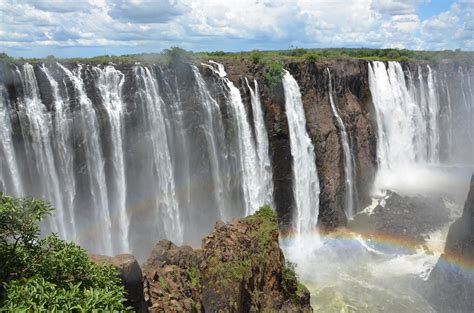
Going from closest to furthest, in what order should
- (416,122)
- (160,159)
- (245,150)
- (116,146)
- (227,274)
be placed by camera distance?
1. (227,274)
2. (116,146)
3. (160,159)
4. (245,150)
5. (416,122)

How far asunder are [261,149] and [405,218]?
42.1 feet

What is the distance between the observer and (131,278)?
1053 cm

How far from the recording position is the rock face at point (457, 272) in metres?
22.5

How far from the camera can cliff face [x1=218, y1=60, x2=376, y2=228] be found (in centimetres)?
3064

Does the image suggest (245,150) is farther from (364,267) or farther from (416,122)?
(416,122)

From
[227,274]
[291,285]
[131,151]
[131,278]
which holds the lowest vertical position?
[291,285]

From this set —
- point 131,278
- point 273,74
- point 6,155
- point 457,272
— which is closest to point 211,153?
point 273,74

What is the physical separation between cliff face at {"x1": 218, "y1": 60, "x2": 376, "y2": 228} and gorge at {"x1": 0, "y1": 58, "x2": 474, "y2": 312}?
101 mm

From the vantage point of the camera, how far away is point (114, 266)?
10.3 meters

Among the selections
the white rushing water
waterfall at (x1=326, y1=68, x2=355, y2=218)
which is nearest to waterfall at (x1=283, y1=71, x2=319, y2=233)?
the white rushing water

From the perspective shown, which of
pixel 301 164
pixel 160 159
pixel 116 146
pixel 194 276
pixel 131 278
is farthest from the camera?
pixel 301 164

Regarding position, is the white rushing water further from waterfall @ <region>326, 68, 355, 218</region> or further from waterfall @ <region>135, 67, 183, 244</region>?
waterfall @ <region>326, 68, 355, 218</region>

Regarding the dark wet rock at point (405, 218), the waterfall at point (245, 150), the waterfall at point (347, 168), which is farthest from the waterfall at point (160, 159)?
→ the waterfall at point (347, 168)

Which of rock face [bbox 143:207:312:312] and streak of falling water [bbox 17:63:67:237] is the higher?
streak of falling water [bbox 17:63:67:237]
